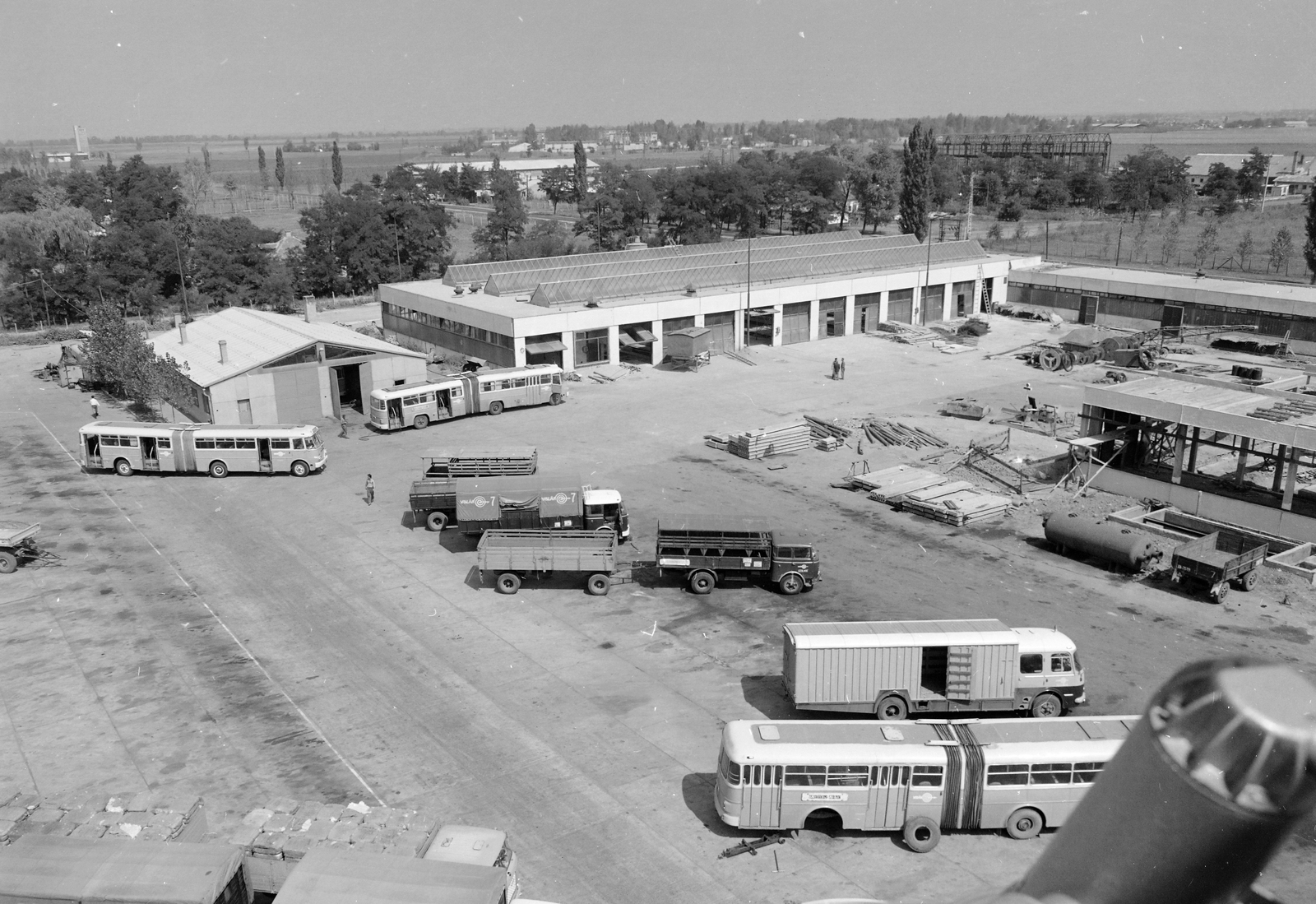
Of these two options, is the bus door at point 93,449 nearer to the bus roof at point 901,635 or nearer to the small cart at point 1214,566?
the bus roof at point 901,635

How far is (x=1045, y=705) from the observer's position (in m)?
→ 21.8

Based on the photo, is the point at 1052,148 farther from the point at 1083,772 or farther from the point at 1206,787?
the point at 1206,787

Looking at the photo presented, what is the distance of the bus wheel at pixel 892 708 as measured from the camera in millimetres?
21766

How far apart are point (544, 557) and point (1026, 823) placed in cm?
1430

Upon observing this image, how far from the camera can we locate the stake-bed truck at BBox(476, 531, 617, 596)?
27.8 metres

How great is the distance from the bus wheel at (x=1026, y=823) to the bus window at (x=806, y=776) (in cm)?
347

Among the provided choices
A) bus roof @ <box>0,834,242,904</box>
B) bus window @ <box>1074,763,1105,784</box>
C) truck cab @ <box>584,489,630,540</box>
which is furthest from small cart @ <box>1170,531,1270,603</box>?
bus roof @ <box>0,834,242,904</box>

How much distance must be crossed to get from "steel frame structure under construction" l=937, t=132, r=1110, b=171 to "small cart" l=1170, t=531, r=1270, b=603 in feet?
419

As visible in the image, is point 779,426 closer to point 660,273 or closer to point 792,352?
point 792,352

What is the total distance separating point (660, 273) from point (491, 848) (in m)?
51.4

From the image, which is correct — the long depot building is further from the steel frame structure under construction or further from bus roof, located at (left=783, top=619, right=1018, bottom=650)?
the steel frame structure under construction

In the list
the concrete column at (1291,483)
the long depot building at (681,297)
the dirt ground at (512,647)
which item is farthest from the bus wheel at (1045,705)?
the long depot building at (681,297)

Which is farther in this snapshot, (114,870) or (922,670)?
(922,670)

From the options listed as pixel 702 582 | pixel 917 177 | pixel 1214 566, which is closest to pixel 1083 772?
pixel 702 582
